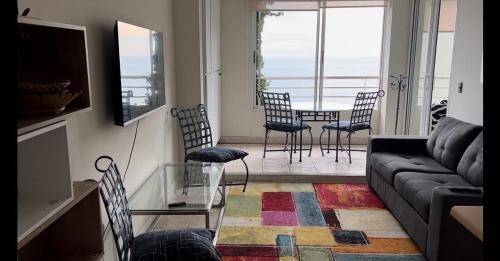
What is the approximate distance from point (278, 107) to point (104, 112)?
2.88m

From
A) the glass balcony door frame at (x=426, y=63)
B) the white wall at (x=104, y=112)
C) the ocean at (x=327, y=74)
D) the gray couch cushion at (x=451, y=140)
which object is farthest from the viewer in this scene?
the ocean at (x=327, y=74)

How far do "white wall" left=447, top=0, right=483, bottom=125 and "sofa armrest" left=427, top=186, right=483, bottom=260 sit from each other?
118cm

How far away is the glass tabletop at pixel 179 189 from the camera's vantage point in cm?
223

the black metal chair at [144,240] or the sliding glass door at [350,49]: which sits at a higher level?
the sliding glass door at [350,49]

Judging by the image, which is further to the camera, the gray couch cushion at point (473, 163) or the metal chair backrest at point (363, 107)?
the metal chair backrest at point (363, 107)

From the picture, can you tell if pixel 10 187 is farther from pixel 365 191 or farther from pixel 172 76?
pixel 365 191

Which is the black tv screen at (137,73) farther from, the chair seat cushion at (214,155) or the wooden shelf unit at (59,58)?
the wooden shelf unit at (59,58)

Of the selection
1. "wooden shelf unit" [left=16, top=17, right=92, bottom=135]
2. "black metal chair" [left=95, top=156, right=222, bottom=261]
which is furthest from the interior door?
"wooden shelf unit" [left=16, top=17, right=92, bottom=135]

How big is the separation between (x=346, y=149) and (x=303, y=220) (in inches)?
97.1

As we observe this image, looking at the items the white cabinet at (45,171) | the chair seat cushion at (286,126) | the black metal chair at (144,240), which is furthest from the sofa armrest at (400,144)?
the white cabinet at (45,171)

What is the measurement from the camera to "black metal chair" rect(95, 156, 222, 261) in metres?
1.61

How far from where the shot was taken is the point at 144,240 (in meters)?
1.76

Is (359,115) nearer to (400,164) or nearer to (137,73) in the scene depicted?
(400,164)

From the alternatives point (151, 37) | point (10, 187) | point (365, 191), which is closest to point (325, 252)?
point (365, 191)
